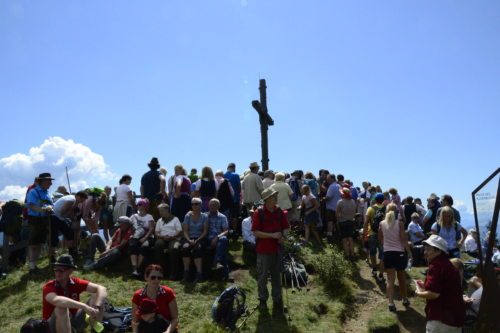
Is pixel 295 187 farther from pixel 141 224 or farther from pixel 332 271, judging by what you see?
pixel 141 224

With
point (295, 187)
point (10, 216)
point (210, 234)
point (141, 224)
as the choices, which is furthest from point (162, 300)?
point (295, 187)

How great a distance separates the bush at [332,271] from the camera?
901 centimetres

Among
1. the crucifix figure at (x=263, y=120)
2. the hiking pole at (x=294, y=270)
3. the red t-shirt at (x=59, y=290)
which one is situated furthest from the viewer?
the crucifix figure at (x=263, y=120)

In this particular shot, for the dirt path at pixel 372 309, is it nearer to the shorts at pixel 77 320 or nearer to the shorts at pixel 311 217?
the shorts at pixel 311 217

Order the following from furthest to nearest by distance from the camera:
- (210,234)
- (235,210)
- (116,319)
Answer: (235,210) < (210,234) < (116,319)

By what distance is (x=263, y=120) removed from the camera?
1427cm

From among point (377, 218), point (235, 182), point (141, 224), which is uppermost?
point (235, 182)

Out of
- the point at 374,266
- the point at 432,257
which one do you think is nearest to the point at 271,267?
the point at 432,257

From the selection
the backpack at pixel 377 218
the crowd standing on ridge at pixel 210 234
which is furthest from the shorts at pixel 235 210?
the backpack at pixel 377 218

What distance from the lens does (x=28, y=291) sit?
820 centimetres

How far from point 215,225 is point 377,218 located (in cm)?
358

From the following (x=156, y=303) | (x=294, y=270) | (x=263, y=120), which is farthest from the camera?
(x=263, y=120)

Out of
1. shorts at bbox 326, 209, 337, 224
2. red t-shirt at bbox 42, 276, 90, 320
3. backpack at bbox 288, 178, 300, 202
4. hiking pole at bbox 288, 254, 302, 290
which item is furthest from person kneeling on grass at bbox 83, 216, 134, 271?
shorts at bbox 326, 209, 337, 224

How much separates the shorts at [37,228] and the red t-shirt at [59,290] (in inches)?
163
